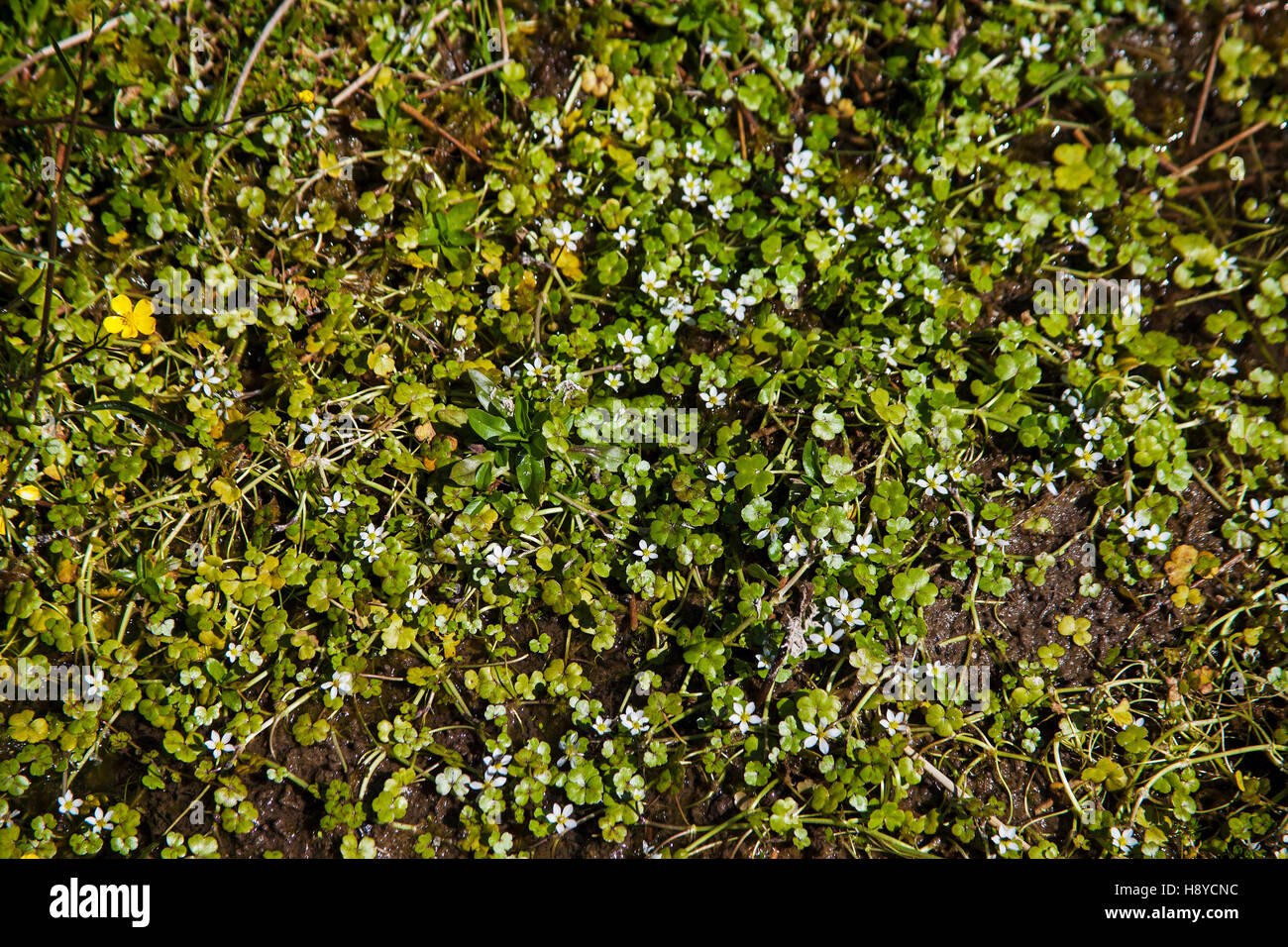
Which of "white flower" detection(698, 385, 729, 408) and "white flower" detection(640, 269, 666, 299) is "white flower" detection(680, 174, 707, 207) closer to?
"white flower" detection(640, 269, 666, 299)

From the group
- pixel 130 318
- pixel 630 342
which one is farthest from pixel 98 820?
pixel 630 342

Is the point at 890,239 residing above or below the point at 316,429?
above

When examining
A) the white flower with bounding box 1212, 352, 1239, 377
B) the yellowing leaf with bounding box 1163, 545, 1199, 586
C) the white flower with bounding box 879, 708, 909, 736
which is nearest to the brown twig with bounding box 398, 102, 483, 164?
the white flower with bounding box 879, 708, 909, 736

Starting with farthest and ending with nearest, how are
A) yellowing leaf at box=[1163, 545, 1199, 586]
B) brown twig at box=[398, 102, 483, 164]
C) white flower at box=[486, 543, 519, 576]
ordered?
brown twig at box=[398, 102, 483, 164] → yellowing leaf at box=[1163, 545, 1199, 586] → white flower at box=[486, 543, 519, 576]

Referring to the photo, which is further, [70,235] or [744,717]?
[70,235]

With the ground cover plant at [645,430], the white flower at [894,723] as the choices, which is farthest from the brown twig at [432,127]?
the white flower at [894,723]

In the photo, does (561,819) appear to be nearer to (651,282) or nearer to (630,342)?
(630,342)

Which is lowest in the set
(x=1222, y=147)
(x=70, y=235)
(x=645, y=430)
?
(x=645, y=430)
